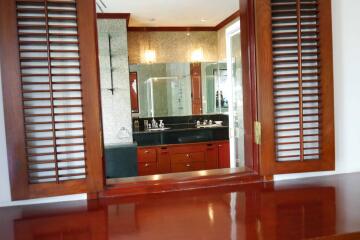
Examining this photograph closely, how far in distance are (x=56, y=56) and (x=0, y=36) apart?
0.22 meters

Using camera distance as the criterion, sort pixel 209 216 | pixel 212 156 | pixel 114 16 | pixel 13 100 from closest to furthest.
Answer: pixel 209 216 < pixel 13 100 < pixel 114 16 < pixel 212 156

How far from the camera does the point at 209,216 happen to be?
1153mm

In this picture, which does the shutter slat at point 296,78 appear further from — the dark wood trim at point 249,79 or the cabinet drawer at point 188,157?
the cabinet drawer at point 188,157

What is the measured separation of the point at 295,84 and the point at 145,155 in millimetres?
3233

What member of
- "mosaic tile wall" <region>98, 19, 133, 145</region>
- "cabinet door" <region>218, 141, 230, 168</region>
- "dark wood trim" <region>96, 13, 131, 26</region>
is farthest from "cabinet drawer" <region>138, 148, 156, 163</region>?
"dark wood trim" <region>96, 13, 131, 26</region>

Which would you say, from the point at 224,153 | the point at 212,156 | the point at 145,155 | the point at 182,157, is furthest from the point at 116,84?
the point at 224,153

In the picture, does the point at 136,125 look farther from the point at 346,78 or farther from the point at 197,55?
the point at 346,78

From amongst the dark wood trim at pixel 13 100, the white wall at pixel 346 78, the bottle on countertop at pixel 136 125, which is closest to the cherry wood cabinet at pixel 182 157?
the bottle on countertop at pixel 136 125

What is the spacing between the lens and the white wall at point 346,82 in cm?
160

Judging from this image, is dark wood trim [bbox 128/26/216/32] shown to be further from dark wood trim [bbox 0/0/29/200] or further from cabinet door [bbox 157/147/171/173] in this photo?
dark wood trim [bbox 0/0/29/200]

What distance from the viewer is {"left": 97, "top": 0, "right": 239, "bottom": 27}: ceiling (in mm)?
3830

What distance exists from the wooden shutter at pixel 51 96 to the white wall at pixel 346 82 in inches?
39.5

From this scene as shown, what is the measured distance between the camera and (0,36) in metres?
1.24

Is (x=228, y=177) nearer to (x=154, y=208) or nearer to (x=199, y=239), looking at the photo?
(x=154, y=208)
